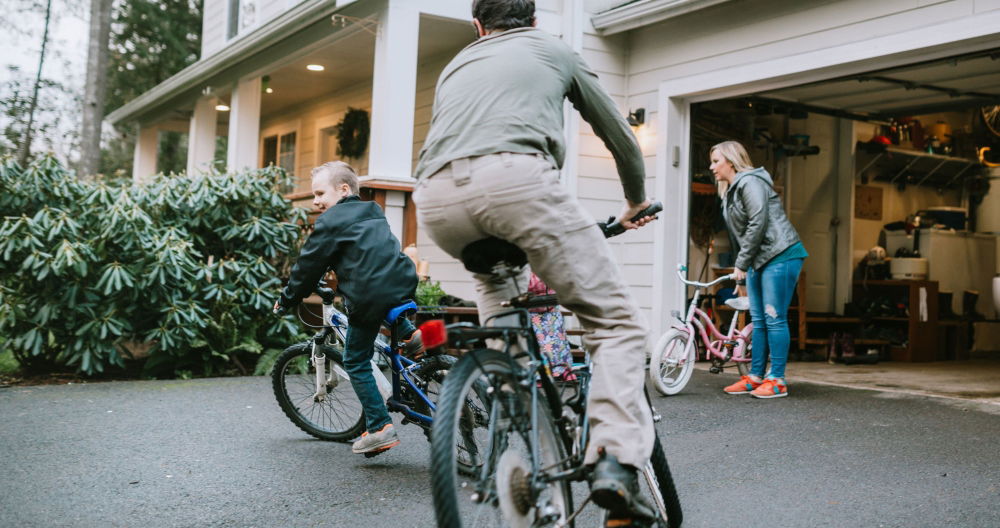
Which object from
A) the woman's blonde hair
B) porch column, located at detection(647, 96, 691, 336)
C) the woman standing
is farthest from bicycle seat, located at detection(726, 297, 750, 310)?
porch column, located at detection(647, 96, 691, 336)

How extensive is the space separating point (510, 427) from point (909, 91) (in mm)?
9103

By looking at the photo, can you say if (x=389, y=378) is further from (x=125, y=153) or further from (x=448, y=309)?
(x=125, y=153)

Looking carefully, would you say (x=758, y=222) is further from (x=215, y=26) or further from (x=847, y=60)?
(x=215, y=26)

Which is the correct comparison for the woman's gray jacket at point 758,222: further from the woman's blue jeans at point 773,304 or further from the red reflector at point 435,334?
the red reflector at point 435,334

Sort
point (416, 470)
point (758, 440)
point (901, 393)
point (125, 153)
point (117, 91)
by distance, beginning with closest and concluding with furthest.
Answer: point (416, 470)
point (758, 440)
point (901, 393)
point (117, 91)
point (125, 153)

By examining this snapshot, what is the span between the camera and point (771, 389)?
662cm

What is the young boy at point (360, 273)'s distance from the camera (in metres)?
4.18

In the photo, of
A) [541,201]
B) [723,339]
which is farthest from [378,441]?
[723,339]

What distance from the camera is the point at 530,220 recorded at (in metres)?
2.52

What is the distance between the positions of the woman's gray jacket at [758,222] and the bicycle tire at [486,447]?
423 centimetres

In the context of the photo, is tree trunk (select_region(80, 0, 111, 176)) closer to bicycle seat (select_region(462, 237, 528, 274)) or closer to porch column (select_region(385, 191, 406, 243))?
porch column (select_region(385, 191, 406, 243))

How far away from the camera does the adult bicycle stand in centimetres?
228

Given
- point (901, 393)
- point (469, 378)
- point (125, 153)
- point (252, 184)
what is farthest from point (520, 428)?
point (125, 153)

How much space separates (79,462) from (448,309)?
400 centimetres
